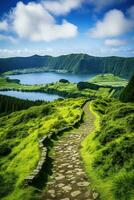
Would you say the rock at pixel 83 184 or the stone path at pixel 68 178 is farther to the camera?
the rock at pixel 83 184

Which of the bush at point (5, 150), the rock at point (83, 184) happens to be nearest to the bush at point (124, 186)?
the rock at point (83, 184)

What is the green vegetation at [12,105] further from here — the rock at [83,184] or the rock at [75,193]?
the rock at [75,193]

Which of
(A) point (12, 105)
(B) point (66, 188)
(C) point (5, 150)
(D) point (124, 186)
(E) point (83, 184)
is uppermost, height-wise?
(D) point (124, 186)

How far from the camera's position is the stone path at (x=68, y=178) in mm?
14922

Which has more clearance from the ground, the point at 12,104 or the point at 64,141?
the point at 64,141

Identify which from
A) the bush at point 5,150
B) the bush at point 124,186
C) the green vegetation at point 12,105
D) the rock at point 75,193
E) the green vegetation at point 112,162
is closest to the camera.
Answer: the bush at point 124,186

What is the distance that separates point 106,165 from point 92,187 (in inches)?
96.3

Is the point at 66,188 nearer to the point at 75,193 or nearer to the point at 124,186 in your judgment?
the point at 75,193

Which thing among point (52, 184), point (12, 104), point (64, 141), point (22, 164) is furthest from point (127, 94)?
point (12, 104)

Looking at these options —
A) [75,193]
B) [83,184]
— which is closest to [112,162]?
[83,184]

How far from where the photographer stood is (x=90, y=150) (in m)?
22.8

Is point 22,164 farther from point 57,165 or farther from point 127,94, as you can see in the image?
point 127,94

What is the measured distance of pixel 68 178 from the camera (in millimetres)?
17359

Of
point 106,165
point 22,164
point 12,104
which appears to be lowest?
point 12,104
